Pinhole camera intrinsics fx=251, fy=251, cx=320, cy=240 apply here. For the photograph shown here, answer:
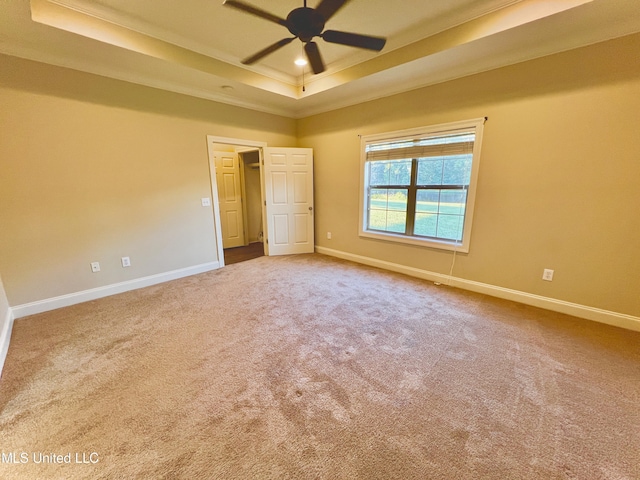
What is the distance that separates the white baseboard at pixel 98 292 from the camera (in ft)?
8.98

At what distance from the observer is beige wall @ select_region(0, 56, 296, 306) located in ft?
8.44

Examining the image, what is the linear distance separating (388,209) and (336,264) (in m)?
1.26

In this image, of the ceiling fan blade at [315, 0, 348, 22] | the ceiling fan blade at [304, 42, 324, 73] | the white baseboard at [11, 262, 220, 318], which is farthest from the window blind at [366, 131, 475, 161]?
the white baseboard at [11, 262, 220, 318]

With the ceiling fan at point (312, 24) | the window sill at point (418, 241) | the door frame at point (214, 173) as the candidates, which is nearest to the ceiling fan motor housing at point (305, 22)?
the ceiling fan at point (312, 24)

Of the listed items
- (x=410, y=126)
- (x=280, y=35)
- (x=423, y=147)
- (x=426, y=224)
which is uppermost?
(x=280, y=35)

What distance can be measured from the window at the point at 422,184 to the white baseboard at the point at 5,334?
4130 millimetres

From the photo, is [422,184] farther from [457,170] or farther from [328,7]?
[328,7]

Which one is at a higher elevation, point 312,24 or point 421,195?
point 312,24

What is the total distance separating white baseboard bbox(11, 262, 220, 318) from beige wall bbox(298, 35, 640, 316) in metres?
→ 3.75

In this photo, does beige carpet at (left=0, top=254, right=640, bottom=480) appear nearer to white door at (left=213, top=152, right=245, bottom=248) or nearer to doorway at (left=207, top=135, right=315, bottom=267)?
doorway at (left=207, top=135, right=315, bottom=267)

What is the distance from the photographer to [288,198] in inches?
188

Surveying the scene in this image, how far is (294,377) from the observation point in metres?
1.81

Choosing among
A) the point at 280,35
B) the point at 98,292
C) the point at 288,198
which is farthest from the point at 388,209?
the point at 98,292

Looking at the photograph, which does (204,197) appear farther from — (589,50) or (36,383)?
(589,50)
